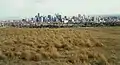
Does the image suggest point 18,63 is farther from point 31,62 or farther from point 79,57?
point 79,57

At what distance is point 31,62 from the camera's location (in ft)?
54.5

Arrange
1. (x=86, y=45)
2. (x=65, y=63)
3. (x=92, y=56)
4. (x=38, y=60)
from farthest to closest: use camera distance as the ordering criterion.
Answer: (x=86, y=45) < (x=92, y=56) < (x=38, y=60) < (x=65, y=63)

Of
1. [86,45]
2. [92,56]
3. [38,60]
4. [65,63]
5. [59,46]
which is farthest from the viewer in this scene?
[86,45]

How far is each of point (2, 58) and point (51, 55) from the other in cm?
323

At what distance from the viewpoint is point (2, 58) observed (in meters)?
17.8

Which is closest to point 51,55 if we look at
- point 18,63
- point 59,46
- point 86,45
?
point 18,63

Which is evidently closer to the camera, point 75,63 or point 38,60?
point 75,63

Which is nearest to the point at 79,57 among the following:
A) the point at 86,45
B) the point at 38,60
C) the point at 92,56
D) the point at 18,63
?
the point at 92,56

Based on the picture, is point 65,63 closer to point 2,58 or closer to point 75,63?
point 75,63

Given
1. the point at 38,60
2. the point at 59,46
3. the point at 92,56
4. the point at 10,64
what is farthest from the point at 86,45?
the point at 10,64

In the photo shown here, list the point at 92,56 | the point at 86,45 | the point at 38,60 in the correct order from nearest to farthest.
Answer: the point at 38,60 < the point at 92,56 < the point at 86,45

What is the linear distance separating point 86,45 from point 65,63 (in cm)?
1330

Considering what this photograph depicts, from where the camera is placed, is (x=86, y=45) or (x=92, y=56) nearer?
(x=92, y=56)

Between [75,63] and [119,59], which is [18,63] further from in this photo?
[119,59]
